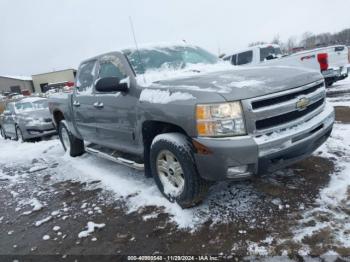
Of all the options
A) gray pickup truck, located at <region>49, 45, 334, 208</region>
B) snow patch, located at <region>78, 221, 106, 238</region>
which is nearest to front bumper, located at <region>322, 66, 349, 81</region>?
gray pickup truck, located at <region>49, 45, 334, 208</region>

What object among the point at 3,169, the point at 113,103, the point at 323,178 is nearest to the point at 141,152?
the point at 113,103

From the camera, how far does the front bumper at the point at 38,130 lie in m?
10.1

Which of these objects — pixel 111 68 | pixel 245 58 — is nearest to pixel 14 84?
pixel 245 58

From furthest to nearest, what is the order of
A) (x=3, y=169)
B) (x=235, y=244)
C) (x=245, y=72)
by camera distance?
(x=3, y=169) → (x=245, y=72) → (x=235, y=244)

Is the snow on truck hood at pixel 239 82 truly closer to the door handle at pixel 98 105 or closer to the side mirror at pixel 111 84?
the side mirror at pixel 111 84

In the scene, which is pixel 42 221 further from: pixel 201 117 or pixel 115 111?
pixel 201 117

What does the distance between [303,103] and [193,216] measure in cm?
162

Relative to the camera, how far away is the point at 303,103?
3314 millimetres

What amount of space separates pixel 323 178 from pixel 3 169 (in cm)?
600

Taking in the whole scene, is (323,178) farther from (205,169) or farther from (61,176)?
(61,176)

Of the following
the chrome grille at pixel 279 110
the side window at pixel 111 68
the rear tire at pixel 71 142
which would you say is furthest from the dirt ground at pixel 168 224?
the rear tire at pixel 71 142

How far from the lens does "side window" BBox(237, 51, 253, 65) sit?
12.7 m

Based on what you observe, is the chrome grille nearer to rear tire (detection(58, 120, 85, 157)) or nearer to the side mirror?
the side mirror

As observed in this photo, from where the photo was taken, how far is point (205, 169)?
3.12 m
